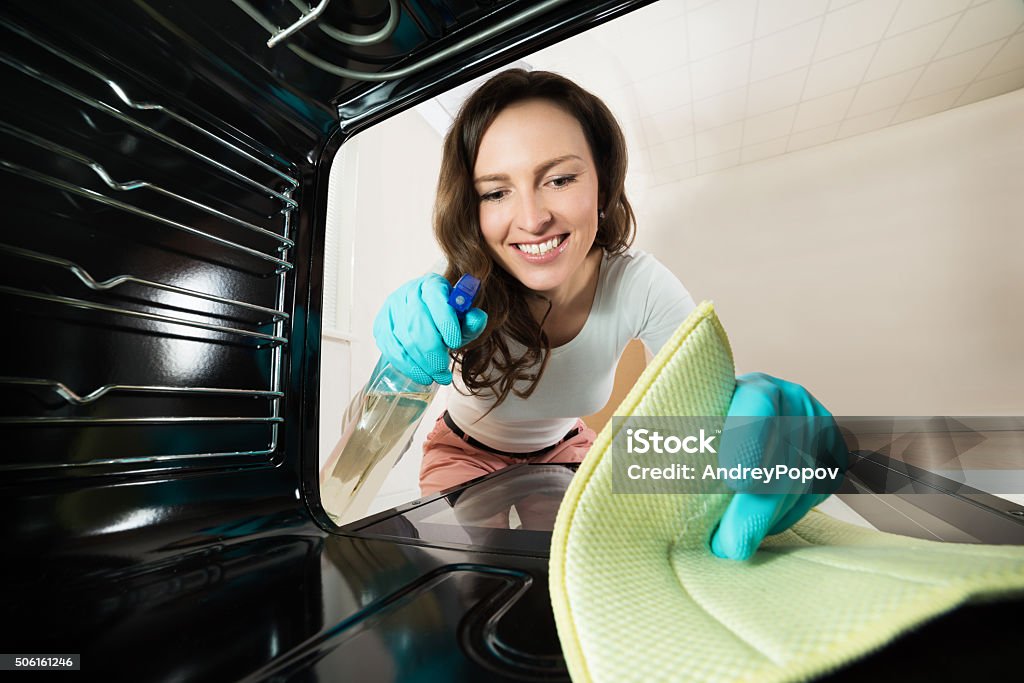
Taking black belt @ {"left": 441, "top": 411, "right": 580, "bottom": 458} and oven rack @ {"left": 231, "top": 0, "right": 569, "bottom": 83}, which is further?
black belt @ {"left": 441, "top": 411, "right": 580, "bottom": 458}

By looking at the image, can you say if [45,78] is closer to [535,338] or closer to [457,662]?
[457,662]

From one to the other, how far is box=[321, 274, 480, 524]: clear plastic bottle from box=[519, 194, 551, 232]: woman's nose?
29 centimetres

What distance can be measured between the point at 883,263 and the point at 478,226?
3910 millimetres

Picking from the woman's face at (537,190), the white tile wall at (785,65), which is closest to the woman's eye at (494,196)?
the woman's face at (537,190)

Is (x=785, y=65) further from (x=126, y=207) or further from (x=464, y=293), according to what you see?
(x=126, y=207)

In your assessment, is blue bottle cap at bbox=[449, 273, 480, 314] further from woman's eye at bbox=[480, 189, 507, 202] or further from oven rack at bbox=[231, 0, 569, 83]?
woman's eye at bbox=[480, 189, 507, 202]

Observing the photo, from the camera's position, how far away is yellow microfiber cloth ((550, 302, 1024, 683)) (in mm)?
140

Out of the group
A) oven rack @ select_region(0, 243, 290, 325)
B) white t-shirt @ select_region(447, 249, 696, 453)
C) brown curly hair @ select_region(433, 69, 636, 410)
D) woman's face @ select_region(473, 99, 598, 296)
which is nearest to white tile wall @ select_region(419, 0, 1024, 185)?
brown curly hair @ select_region(433, 69, 636, 410)

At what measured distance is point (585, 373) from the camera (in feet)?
3.45

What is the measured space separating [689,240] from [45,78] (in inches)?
168

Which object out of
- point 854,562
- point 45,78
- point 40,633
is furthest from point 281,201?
point 854,562

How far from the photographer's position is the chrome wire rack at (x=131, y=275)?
0.28 meters

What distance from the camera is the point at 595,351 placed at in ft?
3.41

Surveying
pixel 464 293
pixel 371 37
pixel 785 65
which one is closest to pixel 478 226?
pixel 464 293
